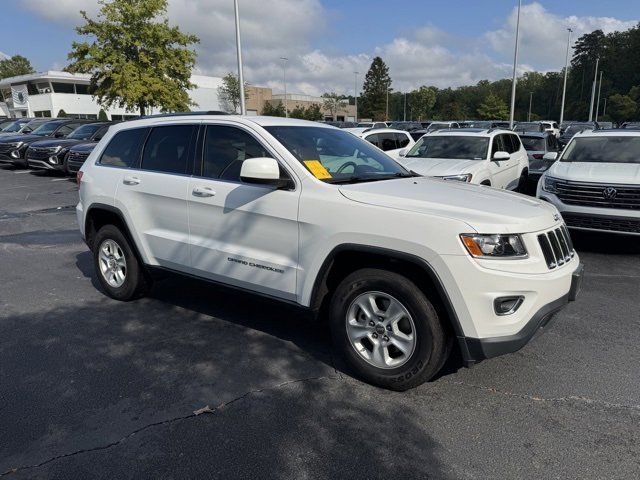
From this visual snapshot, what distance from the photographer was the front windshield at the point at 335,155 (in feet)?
12.2

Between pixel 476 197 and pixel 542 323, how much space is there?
0.95 metres

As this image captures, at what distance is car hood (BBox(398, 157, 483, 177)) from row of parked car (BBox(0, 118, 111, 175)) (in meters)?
9.50

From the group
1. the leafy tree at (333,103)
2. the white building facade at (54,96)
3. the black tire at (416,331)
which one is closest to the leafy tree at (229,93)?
the white building facade at (54,96)

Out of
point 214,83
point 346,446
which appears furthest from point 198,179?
point 214,83

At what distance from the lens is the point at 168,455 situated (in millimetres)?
2672

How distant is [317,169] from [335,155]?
0.45 m

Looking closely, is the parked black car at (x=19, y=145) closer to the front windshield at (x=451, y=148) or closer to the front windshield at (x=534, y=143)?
the front windshield at (x=451, y=148)

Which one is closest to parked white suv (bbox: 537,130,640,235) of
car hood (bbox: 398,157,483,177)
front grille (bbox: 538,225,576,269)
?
car hood (bbox: 398,157,483,177)

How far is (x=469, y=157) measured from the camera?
9.05 m

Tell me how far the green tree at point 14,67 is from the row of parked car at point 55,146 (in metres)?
109

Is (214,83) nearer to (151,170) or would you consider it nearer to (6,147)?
(6,147)

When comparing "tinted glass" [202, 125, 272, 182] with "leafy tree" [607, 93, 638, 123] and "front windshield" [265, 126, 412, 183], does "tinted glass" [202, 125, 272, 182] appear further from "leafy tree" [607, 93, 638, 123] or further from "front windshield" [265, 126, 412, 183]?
"leafy tree" [607, 93, 638, 123]

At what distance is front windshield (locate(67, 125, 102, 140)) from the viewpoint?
1664 centimetres

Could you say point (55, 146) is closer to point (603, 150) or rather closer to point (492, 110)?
point (603, 150)
